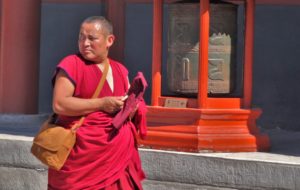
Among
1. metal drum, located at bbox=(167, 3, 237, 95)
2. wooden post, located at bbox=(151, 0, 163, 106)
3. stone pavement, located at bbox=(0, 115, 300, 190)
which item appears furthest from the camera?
wooden post, located at bbox=(151, 0, 163, 106)

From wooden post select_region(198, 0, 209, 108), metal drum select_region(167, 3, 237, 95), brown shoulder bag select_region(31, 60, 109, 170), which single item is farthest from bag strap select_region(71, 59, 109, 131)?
metal drum select_region(167, 3, 237, 95)

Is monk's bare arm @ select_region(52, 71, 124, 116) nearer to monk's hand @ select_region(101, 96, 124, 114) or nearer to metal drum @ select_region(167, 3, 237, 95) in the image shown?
monk's hand @ select_region(101, 96, 124, 114)

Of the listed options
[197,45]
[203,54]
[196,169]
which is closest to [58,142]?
[196,169]

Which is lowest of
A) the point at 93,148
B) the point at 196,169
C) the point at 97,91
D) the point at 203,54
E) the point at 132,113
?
the point at 196,169

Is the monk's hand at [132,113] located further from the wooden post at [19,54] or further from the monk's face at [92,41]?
the wooden post at [19,54]

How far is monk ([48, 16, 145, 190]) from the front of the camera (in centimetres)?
400

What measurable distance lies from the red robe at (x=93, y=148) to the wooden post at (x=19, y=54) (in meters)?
3.28

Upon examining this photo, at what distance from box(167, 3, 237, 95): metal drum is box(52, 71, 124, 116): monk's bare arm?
1.73 m

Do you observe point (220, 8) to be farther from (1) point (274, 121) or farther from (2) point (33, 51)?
(2) point (33, 51)

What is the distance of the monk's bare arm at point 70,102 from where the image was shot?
3.97 m

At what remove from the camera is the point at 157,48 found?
228 inches

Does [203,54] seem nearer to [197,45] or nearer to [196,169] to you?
[197,45]

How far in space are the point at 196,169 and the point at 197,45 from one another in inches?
36.9

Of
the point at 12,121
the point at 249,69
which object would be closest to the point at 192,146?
the point at 249,69
